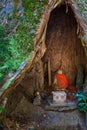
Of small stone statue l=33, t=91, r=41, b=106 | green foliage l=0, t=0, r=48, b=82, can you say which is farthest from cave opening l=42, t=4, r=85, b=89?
green foliage l=0, t=0, r=48, b=82

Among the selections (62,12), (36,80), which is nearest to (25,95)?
(36,80)

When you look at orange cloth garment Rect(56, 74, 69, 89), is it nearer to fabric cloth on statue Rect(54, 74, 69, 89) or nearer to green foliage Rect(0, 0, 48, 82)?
fabric cloth on statue Rect(54, 74, 69, 89)

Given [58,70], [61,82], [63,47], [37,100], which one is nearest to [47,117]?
[37,100]

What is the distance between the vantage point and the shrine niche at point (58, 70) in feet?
16.1

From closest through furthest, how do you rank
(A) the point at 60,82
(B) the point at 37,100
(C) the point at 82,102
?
(C) the point at 82,102
(B) the point at 37,100
(A) the point at 60,82

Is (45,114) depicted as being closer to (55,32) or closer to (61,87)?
(61,87)

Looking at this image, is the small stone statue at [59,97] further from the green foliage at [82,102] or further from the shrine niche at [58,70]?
the green foliage at [82,102]

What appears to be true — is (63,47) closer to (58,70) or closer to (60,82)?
(58,70)

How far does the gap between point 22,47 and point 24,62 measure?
0.25m

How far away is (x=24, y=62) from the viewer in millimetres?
3746

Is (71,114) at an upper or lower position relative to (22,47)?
lower

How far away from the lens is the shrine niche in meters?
4.91

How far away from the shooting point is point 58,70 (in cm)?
533

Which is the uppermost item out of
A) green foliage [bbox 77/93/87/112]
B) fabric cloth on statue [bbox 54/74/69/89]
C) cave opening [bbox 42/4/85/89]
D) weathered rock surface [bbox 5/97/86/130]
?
cave opening [bbox 42/4/85/89]
